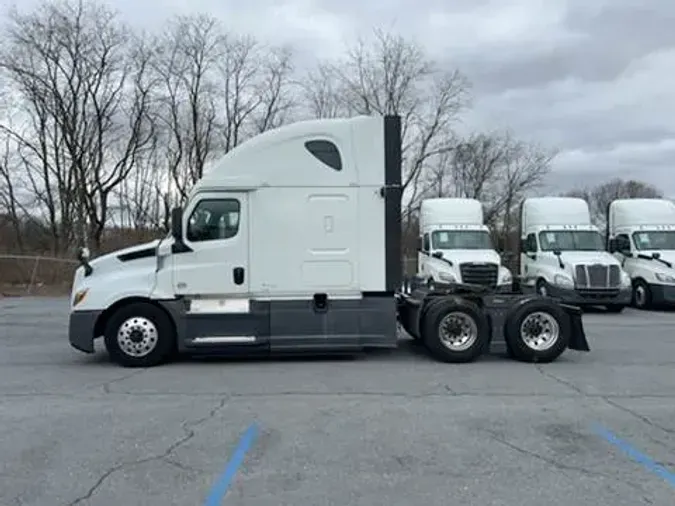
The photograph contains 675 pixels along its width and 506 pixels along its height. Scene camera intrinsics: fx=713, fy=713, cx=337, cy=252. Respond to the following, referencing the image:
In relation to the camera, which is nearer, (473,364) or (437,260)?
(473,364)

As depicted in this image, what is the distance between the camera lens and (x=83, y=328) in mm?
10672

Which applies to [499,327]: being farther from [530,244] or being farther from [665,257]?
[665,257]

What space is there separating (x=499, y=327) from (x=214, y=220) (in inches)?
187

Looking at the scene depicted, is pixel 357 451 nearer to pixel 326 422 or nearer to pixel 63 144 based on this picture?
pixel 326 422

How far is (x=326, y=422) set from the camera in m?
7.11

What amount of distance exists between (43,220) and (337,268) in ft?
133

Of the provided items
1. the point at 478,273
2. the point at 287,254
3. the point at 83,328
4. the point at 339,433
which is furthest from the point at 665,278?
the point at 339,433

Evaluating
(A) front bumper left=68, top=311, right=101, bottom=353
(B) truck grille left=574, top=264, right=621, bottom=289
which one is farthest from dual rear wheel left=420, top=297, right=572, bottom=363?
(B) truck grille left=574, top=264, right=621, bottom=289

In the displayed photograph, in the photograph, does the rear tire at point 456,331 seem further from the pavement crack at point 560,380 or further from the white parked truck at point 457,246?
the white parked truck at point 457,246

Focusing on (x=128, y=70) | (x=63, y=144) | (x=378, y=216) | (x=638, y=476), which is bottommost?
(x=638, y=476)

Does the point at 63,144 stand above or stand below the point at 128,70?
below

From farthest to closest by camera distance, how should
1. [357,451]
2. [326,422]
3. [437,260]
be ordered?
[437,260]
[326,422]
[357,451]

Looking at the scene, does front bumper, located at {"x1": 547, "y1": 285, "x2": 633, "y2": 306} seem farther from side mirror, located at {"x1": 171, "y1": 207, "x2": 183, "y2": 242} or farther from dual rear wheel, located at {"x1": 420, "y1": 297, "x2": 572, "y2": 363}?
side mirror, located at {"x1": 171, "y1": 207, "x2": 183, "y2": 242}

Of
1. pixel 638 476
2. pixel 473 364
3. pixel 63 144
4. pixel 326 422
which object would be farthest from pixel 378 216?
pixel 63 144
